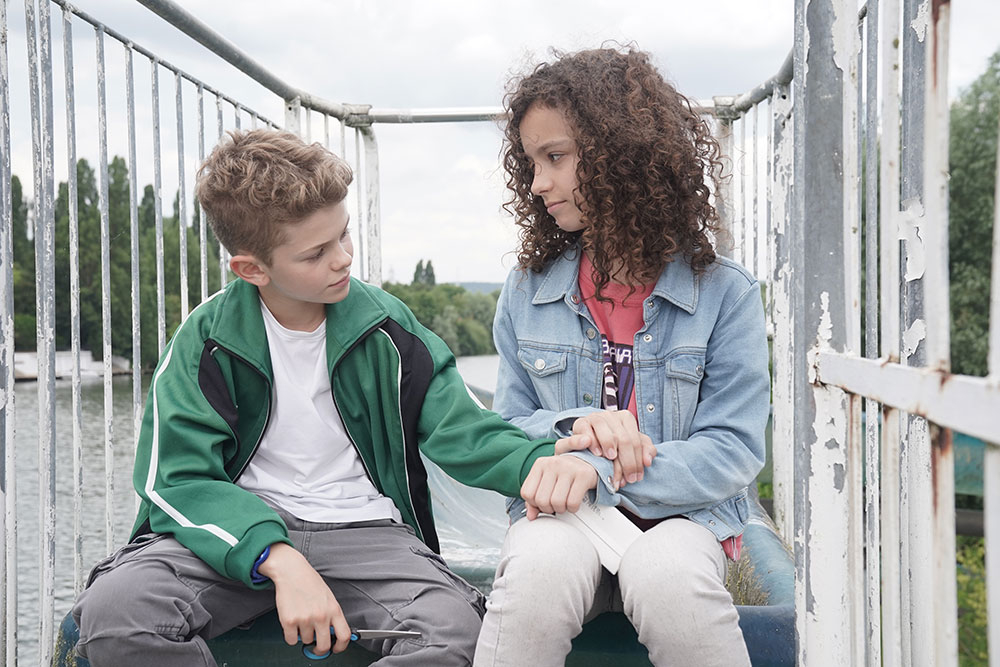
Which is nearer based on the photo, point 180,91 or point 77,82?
point 77,82

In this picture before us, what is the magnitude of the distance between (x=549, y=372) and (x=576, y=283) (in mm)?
169

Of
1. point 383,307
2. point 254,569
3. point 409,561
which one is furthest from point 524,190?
point 254,569

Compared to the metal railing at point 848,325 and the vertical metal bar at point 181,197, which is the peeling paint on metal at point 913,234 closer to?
the metal railing at point 848,325

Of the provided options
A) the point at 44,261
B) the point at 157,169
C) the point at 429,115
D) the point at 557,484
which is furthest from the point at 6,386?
the point at 429,115

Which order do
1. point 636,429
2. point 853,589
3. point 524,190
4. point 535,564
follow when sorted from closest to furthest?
point 853,589 < point 535,564 < point 636,429 < point 524,190

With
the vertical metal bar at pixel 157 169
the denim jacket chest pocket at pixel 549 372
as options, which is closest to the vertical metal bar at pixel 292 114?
the vertical metal bar at pixel 157 169

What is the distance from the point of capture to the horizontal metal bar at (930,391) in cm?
53

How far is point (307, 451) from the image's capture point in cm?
158

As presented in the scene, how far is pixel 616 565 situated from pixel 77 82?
1206mm

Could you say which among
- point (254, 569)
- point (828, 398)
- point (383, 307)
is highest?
point (383, 307)

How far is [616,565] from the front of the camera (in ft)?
4.26

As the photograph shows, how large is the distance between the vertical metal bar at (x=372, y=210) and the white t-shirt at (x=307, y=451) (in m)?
1.36

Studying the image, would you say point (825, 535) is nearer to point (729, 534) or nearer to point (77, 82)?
point (729, 534)

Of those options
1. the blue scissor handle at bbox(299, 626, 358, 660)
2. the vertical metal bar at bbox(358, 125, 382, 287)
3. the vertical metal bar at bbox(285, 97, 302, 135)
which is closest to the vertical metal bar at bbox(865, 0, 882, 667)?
the blue scissor handle at bbox(299, 626, 358, 660)
